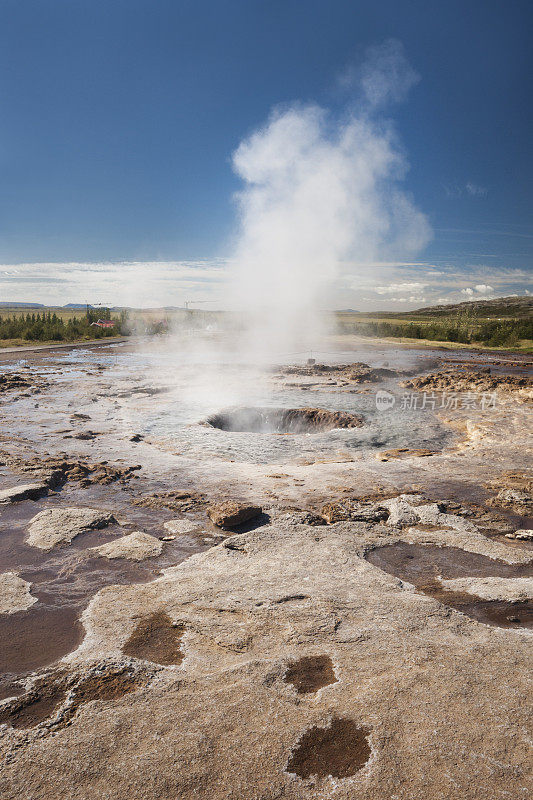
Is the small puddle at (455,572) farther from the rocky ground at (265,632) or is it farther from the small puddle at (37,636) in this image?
the small puddle at (37,636)

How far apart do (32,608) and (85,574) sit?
58cm

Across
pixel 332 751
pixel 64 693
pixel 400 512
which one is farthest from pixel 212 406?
pixel 332 751

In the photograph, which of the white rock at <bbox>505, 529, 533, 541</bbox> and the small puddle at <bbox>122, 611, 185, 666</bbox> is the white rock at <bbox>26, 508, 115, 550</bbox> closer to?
the small puddle at <bbox>122, 611, 185, 666</bbox>

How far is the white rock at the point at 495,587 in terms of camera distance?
158 inches

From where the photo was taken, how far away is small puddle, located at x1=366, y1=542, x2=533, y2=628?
12.4 ft

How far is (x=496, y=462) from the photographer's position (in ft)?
26.4

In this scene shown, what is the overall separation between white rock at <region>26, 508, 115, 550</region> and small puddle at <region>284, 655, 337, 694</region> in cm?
315

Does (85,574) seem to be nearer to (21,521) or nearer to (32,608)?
(32,608)

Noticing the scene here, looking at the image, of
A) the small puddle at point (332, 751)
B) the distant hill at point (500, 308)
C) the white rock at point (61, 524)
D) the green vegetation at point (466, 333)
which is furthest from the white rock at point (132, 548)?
the distant hill at point (500, 308)

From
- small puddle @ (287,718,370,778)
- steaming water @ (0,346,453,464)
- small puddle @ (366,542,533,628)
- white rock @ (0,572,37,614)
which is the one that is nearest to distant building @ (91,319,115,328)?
steaming water @ (0,346,453,464)

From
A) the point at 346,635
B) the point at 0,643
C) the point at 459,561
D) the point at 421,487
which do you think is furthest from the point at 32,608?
the point at 421,487

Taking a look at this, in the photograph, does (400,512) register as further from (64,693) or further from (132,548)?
(64,693)

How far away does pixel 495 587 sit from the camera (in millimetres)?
4168
